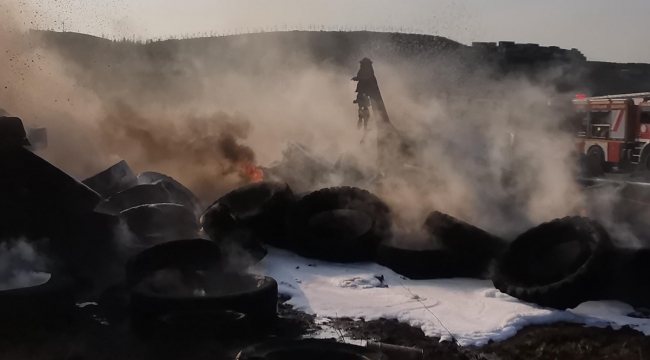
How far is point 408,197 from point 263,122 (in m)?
12.3

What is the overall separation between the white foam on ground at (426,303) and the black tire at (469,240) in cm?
38

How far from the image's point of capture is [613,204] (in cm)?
1011

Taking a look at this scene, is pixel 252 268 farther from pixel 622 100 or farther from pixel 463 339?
pixel 622 100

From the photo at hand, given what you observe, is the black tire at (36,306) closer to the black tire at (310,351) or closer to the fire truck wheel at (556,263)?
→ the black tire at (310,351)

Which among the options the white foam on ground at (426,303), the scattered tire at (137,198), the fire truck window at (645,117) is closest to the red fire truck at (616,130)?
the fire truck window at (645,117)

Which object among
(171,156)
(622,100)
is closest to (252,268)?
(171,156)

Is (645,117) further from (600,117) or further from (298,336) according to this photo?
(298,336)

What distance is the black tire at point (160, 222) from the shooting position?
9.66 meters

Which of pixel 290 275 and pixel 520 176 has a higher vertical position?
pixel 520 176

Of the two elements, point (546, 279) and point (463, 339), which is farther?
point (546, 279)

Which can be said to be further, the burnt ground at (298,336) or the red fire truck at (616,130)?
the red fire truck at (616,130)

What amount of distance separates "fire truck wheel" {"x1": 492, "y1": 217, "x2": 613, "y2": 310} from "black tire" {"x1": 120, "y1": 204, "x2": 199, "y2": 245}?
14.8ft

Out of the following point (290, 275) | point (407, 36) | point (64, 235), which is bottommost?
point (290, 275)

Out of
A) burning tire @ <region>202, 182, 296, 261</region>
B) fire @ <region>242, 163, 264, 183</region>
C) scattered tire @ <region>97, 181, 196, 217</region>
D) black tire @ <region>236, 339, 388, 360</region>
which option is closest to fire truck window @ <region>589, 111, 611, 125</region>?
fire @ <region>242, 163, 264, 183</region>
